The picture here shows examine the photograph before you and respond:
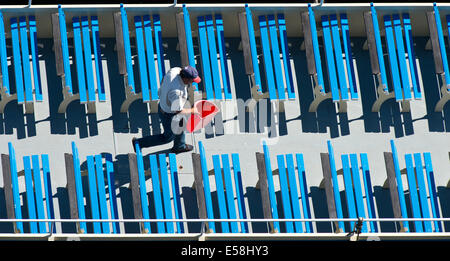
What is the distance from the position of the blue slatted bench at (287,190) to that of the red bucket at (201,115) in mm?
1000

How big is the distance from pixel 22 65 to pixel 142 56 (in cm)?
172

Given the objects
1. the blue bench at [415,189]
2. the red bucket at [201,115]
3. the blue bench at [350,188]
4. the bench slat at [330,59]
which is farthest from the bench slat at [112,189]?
the blue bench at [415,189]

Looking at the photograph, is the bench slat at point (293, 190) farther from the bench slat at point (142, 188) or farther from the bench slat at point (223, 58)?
the bench slat at point (142, 188)

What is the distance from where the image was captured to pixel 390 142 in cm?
2466

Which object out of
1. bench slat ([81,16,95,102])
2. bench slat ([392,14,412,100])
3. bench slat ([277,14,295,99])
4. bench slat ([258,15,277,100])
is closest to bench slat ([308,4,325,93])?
bench slat ([277,14,295,99])

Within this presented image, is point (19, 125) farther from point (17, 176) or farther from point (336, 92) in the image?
point (336, 92)

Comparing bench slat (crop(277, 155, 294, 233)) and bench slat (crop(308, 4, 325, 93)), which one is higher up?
bench slat (crop(308, 4, 325, 93))

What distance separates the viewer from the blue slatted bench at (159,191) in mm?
23922

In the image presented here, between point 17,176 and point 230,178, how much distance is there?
9.76ft

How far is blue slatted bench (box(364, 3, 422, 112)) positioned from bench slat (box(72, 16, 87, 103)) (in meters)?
4.15

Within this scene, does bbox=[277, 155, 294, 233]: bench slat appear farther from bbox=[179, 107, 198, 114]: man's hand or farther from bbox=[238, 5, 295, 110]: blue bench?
bbox=[179, 107, 198, 114]: man's hand

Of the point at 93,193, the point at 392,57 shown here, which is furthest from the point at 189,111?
the point at 392,57

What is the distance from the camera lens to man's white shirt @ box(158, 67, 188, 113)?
23.9 m

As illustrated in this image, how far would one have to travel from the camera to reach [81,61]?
24.8 m
